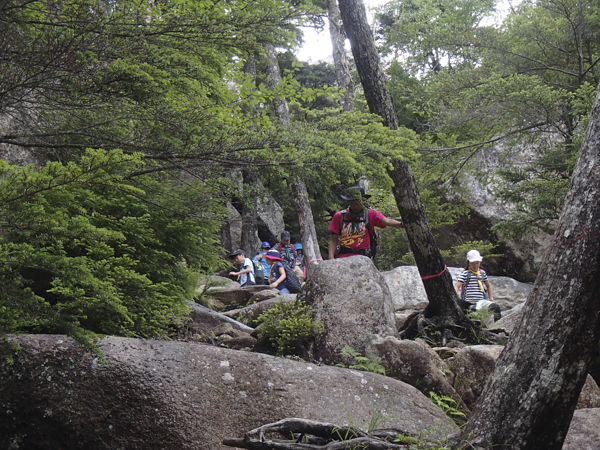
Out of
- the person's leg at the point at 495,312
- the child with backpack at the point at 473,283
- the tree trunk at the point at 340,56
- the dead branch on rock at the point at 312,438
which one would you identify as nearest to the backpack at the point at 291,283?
the child with backpack at the point at 473,283

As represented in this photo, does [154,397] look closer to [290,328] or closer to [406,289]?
[290,328]

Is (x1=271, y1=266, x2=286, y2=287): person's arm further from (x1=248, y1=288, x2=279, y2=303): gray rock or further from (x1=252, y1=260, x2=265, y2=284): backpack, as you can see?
(x1=252, y1=260, x2=265, y2=284): backpack

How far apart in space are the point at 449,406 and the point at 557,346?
2395 mm

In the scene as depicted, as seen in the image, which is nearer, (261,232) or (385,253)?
(385,253)

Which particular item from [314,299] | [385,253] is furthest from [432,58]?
[314,299]

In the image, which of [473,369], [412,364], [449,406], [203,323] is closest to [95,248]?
[203,323]

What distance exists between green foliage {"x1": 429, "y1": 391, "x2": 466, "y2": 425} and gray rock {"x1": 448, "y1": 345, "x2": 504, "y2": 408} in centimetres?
32

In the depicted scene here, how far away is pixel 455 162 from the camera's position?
10.2 meters

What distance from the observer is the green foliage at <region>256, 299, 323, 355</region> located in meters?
6.09

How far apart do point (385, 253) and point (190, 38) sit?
1530cm

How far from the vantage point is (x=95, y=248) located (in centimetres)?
387

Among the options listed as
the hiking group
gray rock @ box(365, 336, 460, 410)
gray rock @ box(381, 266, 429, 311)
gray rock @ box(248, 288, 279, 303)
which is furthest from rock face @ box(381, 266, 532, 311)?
gray rock @ box(365, 336, 460, 410)

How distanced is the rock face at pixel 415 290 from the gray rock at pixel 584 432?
8495mm

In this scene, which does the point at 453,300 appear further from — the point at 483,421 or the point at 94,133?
the point at 94,133
